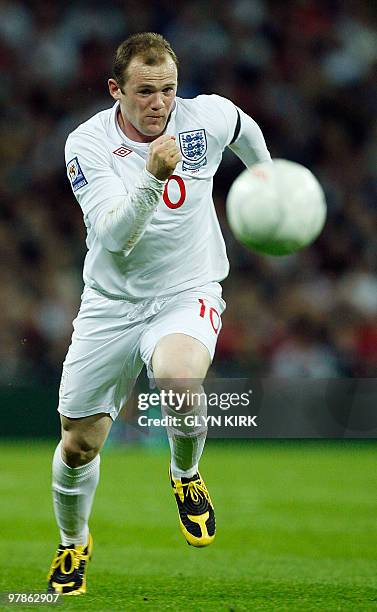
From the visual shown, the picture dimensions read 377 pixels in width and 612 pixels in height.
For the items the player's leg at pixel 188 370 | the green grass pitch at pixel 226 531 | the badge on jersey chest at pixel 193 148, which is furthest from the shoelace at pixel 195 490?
the badge on jersey chest at pixel 193 148

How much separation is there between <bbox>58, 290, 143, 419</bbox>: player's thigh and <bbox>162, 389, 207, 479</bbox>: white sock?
0.32m

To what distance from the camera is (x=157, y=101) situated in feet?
16.5

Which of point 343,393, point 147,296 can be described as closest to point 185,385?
point 147,296

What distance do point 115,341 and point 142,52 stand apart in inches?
53.6

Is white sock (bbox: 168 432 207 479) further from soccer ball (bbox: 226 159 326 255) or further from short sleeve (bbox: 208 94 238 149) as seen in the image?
short sleeve (bbox: 208 94 238 149)

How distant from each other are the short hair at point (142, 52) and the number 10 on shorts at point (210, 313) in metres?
1.10

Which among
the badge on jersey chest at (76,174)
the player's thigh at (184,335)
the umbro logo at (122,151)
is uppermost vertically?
the umbro logo at (122,151)

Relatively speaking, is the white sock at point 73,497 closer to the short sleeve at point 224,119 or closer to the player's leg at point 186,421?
the player's leg at point 186,421

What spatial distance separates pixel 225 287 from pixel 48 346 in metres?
2.32

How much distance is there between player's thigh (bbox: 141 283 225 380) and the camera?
4887mm

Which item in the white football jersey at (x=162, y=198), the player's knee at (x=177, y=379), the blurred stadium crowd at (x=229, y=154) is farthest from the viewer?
the blurred stadium crowd at (x=229, y=154)

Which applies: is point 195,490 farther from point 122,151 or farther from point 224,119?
point 224,119

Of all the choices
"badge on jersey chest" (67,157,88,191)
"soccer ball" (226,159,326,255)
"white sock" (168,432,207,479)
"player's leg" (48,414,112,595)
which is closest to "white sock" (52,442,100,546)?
"player's leg" (48,414,112,595)

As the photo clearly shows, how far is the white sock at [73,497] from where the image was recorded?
5.46 m
